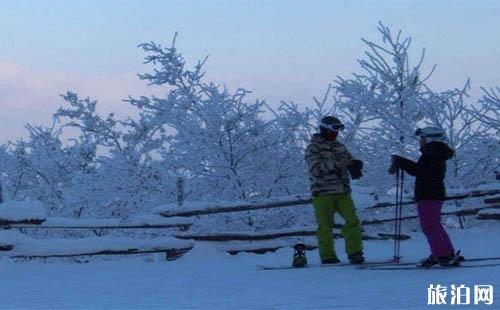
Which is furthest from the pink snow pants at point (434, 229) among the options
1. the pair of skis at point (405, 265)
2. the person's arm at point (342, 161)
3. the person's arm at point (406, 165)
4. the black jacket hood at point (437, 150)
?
the person's arm at point (342, 161)

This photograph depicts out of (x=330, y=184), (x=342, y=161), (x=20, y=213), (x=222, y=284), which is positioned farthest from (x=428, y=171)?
(x=20, y=213)

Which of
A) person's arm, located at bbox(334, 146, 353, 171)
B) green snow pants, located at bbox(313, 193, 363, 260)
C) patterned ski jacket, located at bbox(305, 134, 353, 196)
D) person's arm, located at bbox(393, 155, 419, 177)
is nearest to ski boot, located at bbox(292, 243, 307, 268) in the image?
green snow pants, located at bbox(313, 193, 363, 260)

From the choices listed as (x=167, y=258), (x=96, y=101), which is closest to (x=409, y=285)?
(x=167, y=258)

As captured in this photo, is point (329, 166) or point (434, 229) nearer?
point (434, 229)

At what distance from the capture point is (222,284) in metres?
7.52

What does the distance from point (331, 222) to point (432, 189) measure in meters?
1.28

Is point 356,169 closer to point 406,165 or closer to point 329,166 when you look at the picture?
point 329,166

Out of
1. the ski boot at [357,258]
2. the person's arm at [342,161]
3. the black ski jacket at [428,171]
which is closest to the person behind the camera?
the black ski jacket at [428,171]

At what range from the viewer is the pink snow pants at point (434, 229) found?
7957 mm

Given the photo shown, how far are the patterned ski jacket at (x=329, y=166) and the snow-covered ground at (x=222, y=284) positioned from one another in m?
0.89

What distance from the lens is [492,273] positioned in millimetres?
7074

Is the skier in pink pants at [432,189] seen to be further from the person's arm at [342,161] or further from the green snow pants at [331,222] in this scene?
the green snow pants at [331,222]

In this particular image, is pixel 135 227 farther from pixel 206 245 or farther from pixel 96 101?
pixel 96 101

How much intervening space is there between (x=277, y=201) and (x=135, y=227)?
206 cm
